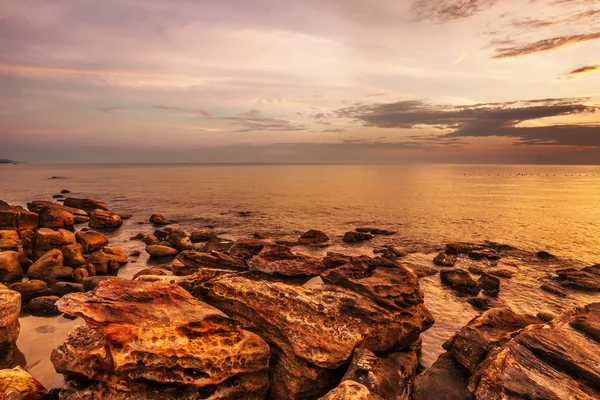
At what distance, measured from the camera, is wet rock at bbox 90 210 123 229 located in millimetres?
43719

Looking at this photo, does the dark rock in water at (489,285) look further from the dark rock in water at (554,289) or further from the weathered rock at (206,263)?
the weathered rock at (206,263)

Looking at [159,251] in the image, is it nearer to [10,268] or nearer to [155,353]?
[10,268]

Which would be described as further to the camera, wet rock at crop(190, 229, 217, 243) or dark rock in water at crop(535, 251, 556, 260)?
wet rock at crop(190, 229, 217, 243)

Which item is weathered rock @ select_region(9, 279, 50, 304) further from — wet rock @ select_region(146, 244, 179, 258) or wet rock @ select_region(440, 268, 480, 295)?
wet rock @ select_region(440, 268, 480, 295)

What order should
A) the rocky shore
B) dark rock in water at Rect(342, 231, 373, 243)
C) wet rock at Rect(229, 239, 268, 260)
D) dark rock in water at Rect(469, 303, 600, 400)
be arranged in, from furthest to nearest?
1. dark rock in water at Rect(342, 231, 373, 243)
2. wet rock at Rect(229, 239, 268, 260)
3. the rocky shore
4. dark rock in water at Rect(469, 303, 600, 400)

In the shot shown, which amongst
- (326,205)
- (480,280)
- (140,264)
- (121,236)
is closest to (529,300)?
(480,280)

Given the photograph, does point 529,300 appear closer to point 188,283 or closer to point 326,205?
point 188,283

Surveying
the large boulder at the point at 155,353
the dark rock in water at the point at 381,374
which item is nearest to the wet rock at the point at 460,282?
the dark rock in water at the point at 381,374

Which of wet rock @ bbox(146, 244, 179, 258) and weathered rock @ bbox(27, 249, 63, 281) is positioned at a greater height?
weathered rock @ bbox(27, 249, 63, 281)

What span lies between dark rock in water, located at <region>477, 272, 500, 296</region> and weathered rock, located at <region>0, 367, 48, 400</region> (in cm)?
2507

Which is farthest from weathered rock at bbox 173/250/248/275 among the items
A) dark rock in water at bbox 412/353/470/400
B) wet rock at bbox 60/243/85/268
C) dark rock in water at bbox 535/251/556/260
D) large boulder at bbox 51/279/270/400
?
dark rock in water at bbox 535/251/556/260

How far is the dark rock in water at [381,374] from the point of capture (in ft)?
33.3

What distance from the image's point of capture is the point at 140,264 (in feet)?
93.2

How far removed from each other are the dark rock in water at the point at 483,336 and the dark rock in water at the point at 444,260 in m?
17.2
